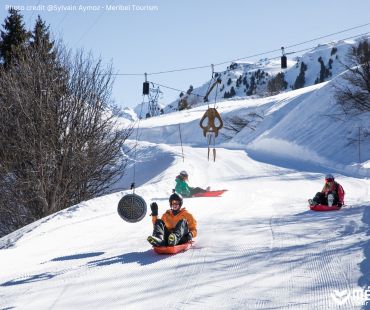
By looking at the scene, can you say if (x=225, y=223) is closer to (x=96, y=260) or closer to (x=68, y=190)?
(x=96, y=260)

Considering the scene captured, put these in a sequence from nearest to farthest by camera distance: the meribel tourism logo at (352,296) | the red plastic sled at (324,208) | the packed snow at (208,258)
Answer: the meribel tourism logo at (352,296), the packed snow at (208,258), the red plastic sled at (324,208)

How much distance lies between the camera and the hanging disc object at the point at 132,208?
9.04 metres

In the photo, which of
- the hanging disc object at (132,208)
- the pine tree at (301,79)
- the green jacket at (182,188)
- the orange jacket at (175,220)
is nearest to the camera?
the orange jacket at (175,220)

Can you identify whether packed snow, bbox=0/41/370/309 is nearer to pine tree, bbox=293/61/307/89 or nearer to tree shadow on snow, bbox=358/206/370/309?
tree shadow on snow, bbox=358/206/370/309

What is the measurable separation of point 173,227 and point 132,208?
2.68ft

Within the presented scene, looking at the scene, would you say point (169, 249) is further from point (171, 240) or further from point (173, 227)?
point (173, 227)

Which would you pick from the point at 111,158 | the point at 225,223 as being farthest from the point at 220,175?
Answer: the point at 225,223

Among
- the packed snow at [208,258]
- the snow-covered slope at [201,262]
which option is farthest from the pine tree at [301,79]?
the snow-covered slope at [201,262]

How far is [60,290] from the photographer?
642 cm

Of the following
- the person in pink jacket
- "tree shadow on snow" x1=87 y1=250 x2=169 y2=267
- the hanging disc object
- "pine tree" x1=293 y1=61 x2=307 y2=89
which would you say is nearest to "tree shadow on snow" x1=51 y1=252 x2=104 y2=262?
"tree shadow on snow" x1=87 y1=250 x2=169 y2=267

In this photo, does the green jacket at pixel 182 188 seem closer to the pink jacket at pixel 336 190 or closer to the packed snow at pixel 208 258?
the packed snow at pixel 208 258

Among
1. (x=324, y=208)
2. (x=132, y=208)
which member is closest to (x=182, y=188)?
(x=324, y=208)

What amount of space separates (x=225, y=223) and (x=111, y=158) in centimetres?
1194

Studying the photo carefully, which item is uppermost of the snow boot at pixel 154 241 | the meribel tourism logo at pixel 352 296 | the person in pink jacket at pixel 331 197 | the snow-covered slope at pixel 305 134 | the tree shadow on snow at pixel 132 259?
the snow-covered slope at pixel 305 134
